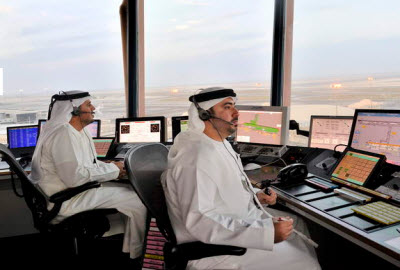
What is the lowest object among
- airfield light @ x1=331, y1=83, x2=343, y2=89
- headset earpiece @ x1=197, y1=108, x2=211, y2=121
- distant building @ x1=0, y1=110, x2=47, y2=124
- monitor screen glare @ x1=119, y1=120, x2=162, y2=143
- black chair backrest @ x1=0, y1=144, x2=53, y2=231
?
black chair backrest @ x1=0, y1=144, x2=53, y2=231

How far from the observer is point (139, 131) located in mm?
3566

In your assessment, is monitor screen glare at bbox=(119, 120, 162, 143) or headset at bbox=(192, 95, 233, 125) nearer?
headset at bbox=(192, 95, 233, 125)

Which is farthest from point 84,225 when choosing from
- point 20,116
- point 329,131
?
point 20,116

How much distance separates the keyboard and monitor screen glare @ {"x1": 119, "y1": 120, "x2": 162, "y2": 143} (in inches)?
Result: 90.2

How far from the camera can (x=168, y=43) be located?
12.9 ft

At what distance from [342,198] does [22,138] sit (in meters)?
2.98

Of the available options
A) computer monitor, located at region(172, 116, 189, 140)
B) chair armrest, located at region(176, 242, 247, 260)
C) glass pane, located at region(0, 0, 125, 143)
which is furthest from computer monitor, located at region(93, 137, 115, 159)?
chair armrest, located at region(176, 242, 247, 260)

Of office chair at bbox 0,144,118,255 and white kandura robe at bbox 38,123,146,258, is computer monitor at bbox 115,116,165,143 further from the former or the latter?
office chair at bbox 0,144,118,255

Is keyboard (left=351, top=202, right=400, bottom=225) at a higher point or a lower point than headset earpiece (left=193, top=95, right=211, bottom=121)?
lower

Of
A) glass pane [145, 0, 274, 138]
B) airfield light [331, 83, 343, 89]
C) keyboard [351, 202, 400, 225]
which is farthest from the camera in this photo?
glass pane [145, 0, 274, 138]

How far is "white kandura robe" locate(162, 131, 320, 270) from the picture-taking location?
4.42ft

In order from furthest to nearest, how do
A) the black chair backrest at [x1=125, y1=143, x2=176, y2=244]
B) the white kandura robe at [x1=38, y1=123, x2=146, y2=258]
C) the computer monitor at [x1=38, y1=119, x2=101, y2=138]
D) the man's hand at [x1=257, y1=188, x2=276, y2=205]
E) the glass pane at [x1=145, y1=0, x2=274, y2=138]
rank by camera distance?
1. the glass pane at [x1=145, y1=0, x2=274, y2=138]
2. the computer monitor at [x1=38, y1=119, x2=101, y2=138]
3. the white kandura robe at [x1=38, y1=123, x2=146, y2=258]
4. the man's hand at [x1=257, y1=188, x2=276, y2=205]
5. the black chair backrest at [x1=125, y1=143, x2=176, y2=244]

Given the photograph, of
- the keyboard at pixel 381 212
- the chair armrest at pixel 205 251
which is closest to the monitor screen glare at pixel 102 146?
Result: the chair armrest at pixel 205 251

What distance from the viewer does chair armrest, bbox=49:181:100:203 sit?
217 cm
